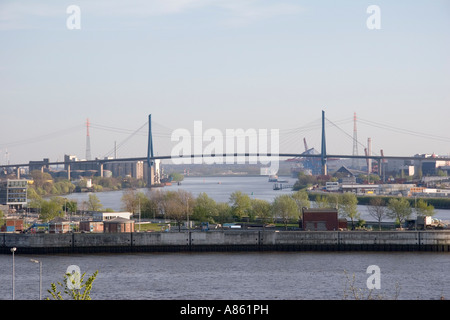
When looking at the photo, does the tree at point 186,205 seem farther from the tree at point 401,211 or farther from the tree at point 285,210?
the tree at point 401,211

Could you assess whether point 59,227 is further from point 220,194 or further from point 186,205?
point 220,194

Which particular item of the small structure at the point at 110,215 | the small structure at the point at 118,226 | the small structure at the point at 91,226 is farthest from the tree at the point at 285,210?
the small structure at the point at 91,226

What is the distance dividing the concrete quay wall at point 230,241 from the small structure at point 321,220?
100 centimetres

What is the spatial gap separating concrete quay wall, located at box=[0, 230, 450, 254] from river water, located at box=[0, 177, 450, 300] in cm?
39

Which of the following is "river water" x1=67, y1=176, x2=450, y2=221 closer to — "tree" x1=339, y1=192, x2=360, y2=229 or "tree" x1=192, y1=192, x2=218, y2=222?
"tree" x1=339, y1=192, x2=360, y2=229

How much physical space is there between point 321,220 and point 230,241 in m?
1.98

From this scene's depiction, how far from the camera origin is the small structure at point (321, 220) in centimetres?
1323

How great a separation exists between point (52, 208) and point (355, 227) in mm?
6644

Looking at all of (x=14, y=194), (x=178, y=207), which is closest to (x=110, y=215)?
(x=178, y=207)

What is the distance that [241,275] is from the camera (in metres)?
8.91

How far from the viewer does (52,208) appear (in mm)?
16406
